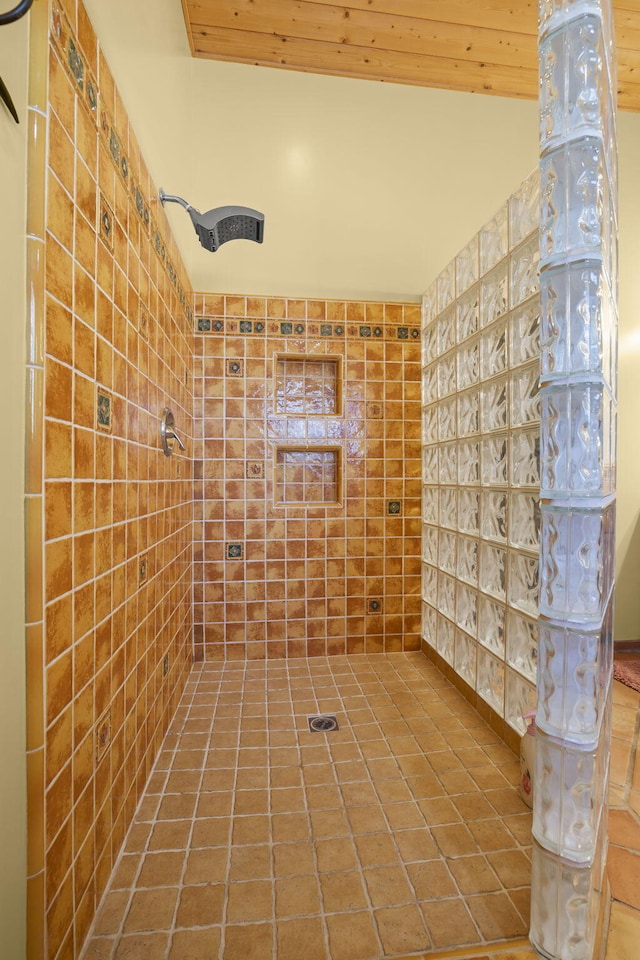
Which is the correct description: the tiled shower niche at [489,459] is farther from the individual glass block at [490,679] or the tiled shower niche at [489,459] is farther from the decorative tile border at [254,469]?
the decorative tile border at [254,469]

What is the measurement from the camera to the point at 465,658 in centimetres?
188

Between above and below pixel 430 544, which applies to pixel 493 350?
above

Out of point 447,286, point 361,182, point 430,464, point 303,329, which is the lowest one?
point 430,464

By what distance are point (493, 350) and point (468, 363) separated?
0.71ft

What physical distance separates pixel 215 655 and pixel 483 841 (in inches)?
58.0

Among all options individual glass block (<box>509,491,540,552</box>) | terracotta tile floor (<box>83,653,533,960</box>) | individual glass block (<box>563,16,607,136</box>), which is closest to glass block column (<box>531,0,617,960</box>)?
individual glass block (<box>563,16,607,136</box>)

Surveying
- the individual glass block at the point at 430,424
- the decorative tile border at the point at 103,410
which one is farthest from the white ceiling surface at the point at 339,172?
the decorative tile border at the point at 103,410

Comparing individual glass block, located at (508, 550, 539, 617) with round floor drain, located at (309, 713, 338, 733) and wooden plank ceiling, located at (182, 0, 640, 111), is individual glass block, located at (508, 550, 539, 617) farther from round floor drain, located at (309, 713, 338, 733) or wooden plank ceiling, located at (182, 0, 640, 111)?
wooden plank ceiling, located at (182, 0, 640, 111)

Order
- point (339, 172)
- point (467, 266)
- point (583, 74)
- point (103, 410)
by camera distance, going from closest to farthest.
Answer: point (583, 74), point (103, 410), point (467, 266), point (339, 172)

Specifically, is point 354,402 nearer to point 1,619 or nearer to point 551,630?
point 551,630

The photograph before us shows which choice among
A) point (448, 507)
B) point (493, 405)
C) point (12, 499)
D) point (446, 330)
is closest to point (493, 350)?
point (493, 405)

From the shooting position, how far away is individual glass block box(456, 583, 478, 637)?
180cm

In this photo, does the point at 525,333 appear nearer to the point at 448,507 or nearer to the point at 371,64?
the point at 448,507

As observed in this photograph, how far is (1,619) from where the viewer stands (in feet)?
2.03
